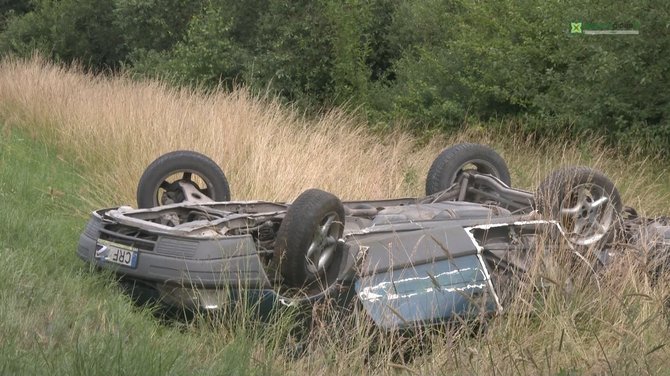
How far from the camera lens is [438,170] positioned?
27.1 feet

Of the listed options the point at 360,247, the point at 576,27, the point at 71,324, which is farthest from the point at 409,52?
the point at 71,324

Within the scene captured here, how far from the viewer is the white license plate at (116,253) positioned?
604 cm

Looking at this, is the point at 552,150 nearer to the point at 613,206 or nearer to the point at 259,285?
the point at 613,206

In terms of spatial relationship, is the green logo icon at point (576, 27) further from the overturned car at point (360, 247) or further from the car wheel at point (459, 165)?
the overturned car at point (360, 247)

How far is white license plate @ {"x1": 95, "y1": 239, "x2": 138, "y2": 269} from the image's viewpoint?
6.04 m

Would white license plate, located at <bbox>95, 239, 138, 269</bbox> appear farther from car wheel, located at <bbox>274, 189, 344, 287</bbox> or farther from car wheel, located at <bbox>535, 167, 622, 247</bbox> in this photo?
car wheel, located at <bbox>535, 167, 622, 247</bbox>

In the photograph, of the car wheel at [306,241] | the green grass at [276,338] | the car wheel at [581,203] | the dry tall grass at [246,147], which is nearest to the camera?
the green grass at [276,338]

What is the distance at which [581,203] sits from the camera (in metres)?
7.02

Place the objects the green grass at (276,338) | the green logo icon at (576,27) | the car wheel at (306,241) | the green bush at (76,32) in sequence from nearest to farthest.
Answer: the green grass at (276,338)
the car wheel at (306,241)
the green logo icon at (576,27)
the green bush at (76,32)

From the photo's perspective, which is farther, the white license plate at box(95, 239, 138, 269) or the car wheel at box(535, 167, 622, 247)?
the car wheel at box(535, 167, 622, 247)

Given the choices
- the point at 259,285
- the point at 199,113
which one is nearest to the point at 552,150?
the point at 199,113

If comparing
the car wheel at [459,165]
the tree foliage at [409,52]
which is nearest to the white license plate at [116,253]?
the car wheel at [459,165]

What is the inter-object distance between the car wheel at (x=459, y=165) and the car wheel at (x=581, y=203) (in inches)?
49.9

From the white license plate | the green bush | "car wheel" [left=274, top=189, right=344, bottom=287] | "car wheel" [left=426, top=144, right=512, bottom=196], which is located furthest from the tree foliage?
the white license plate
